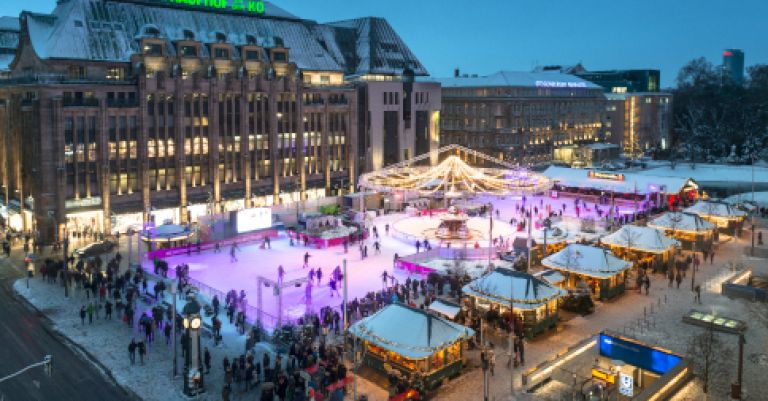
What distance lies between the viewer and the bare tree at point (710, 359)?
27.2 m

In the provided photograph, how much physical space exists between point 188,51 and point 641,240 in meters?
48.2

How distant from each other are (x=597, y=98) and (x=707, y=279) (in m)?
91.4

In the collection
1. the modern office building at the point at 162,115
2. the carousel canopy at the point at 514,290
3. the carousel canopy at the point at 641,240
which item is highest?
the modern office building at the point at 162,115

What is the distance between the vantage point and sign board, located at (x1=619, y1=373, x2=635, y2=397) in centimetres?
2645

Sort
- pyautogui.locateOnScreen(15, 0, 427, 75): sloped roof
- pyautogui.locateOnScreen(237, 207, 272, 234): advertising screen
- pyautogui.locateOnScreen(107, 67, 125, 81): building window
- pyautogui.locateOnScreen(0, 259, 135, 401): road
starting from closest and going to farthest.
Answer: pyautogui.locateOnScreen(0, 259, 135, 401): road < pyautogui.locateOnScreen(237, 207, 272, 234): advertising screen < pyautogui.locateOnScreen(15, 0, 427, 75): sloped roof < pyautogui.locateOnScreen(107, 67, 125, 81): building window

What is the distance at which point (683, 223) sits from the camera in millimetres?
51844

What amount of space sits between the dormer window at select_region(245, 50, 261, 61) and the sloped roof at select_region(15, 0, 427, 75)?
1.28 meters

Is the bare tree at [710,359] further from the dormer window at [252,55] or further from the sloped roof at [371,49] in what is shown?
the sloped roof at [371,49]

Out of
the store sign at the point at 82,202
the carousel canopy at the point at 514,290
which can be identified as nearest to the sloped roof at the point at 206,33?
the store sign at the point at 82,202

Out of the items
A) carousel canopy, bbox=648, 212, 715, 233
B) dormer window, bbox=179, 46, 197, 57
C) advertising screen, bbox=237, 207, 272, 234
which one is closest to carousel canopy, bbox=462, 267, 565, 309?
carousel canopy, bbox=648, 212, 715, 233

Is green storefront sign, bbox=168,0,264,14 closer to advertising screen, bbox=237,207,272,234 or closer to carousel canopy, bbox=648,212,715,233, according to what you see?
advertising screen, bbox=237,207,272,234

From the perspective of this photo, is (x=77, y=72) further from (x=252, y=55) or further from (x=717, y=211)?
(x=717, y=211)

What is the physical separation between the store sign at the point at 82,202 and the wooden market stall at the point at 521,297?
126 feet

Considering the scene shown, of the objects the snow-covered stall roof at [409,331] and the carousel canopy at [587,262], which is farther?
the carousel canopy at [587,262]
